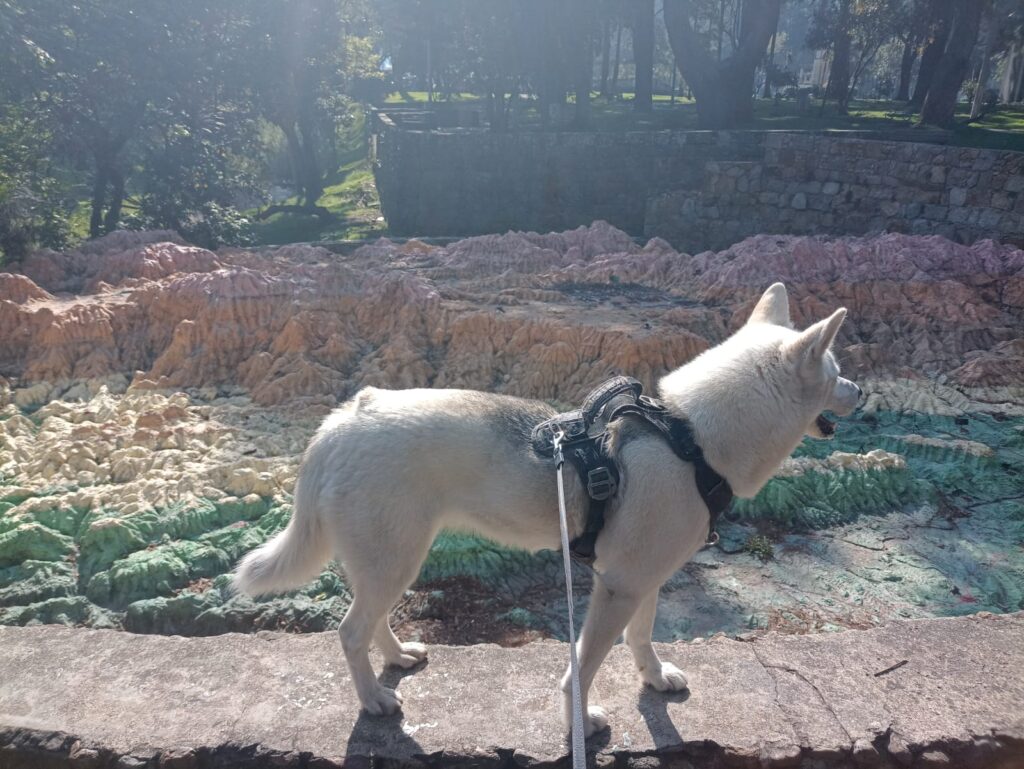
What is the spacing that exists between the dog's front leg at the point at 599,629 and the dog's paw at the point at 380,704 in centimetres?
69

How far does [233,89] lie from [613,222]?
8407mm

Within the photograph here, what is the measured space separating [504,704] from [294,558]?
1034mm

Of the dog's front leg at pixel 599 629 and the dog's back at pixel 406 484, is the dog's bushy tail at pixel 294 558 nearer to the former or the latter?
the dog's back at pixel 406 484

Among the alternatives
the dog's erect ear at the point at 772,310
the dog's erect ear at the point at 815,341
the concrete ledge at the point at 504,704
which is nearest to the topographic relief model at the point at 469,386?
the concrete ledge at the point at 504,704

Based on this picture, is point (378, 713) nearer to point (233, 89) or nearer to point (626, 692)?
point (626, 692)

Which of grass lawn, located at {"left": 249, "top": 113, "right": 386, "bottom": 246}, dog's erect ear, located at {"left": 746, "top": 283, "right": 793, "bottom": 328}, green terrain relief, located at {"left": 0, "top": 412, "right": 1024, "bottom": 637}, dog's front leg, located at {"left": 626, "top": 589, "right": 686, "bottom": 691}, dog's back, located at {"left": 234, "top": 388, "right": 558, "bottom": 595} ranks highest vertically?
dog's erect ear, located at {"left": 746, "top": 283, "right": 793, "bottom": 328}

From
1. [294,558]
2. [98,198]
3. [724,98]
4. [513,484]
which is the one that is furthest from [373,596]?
[724,98]

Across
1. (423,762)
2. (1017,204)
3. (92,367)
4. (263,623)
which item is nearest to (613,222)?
(1017,204)

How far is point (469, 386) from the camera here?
6.97 m

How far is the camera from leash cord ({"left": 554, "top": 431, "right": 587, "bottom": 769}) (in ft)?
7.79

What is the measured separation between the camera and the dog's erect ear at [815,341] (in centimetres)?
286

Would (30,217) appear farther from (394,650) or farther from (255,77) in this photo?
(394,650)

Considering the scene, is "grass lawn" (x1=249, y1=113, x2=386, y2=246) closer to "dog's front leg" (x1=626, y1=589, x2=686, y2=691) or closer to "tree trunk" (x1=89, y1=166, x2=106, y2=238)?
"tree trunk" (x1=89, y1=166, x2=106, y2=238)

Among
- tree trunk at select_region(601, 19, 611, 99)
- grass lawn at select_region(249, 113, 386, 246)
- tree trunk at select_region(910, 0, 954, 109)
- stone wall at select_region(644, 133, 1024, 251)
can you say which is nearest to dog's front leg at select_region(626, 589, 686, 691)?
stone wall at select_region(644, 133, 1024, 251)
